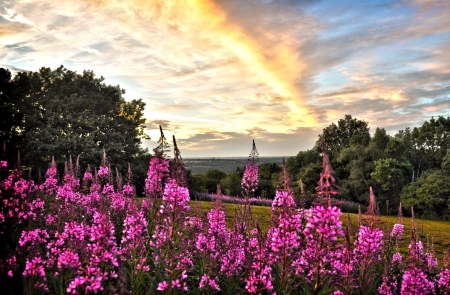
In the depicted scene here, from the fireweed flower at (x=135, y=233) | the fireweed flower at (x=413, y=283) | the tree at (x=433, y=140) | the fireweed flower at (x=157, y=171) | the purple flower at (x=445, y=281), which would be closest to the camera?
the fireweed flower at (x=135, y=233)

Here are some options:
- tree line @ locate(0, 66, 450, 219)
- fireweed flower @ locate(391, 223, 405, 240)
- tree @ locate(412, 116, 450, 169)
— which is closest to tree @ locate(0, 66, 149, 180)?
tree line @ locate(0, 66, 450, 219)

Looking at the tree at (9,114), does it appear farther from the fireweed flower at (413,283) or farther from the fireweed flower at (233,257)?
the fireweed flower at (413,283)

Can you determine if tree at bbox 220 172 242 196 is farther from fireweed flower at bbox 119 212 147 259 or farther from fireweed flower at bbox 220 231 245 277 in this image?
fireweed flower at bbox 119 212 147 259

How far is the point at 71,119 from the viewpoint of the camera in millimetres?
33688

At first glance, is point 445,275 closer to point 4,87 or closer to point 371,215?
point 371,215

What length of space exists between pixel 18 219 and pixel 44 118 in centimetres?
2828

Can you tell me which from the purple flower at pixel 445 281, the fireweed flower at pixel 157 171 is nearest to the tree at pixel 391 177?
the purple flower at pixel 445 281

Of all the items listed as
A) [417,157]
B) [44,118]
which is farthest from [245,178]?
[417,157]

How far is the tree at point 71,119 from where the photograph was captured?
32188mm

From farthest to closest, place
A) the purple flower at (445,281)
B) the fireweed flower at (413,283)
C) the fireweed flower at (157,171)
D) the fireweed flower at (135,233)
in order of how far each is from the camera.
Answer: the purple flower at (445,281), the fireweed flower at (157,171), the fireweed flower at (413,283), the fireweed flower at (135,233)

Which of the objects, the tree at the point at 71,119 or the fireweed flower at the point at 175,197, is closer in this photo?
the fireweed flower at the point at 175,197

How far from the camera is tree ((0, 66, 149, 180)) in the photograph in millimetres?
32188

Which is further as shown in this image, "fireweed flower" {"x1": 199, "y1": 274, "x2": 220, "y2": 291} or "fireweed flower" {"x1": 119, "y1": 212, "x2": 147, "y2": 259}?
"fireweed flower" {"x1": 119, "y1": 212, "x2": 147, "y2": 259}

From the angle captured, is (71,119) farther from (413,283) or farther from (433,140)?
(433,140)
